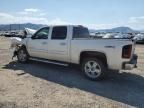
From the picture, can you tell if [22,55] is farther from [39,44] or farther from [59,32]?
[59,32]

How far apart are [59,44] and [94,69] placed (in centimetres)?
191

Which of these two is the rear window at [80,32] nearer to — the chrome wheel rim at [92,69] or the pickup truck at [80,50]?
the pickup truck at [80,50]

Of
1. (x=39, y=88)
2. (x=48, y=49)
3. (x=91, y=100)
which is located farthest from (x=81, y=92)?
(x=48, y=49)

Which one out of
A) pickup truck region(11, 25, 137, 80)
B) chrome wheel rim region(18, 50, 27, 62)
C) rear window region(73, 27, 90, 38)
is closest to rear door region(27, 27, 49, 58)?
pickup truck region(11, 25, 137, 80)

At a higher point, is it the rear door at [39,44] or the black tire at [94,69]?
the rear door at [39,44]

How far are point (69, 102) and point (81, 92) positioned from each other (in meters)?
0.95

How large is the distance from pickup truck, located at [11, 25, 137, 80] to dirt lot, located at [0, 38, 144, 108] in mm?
546

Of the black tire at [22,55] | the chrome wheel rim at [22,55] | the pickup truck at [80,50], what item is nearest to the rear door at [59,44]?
the pickup truck at [80,50]

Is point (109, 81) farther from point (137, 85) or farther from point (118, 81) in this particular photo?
point (137, 85)

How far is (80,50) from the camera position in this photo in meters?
8.41

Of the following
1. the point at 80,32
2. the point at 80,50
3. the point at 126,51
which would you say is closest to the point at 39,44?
the point at 80,32

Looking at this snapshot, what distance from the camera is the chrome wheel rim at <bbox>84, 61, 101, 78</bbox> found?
8.09m

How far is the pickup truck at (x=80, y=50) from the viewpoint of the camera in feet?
24.5

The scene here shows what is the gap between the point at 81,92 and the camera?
6828mm
